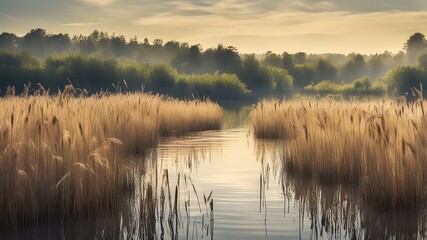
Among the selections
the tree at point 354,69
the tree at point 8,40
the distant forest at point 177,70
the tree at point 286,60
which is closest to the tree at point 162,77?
the distant forest at point 177,70

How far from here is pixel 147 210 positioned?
8.57m

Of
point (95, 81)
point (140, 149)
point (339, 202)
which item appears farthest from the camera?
point (95, 81)

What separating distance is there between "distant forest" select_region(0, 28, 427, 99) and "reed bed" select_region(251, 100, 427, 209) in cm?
223

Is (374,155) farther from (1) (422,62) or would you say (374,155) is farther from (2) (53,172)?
(1) (422,62)

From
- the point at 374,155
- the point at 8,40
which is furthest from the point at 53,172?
the point at 8,40

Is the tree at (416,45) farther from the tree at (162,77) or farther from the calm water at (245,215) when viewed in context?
the calm water at (245,215)

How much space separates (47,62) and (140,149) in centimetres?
5789

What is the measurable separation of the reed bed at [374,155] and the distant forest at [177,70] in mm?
2233

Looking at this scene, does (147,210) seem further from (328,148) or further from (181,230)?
(328,148)

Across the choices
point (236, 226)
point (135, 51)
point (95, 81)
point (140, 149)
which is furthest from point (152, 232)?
point (135, 51)

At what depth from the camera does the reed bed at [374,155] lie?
30.4 ft

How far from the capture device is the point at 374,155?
979 centimetres

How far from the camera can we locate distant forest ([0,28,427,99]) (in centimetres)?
7081

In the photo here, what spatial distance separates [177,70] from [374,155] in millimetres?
118799
